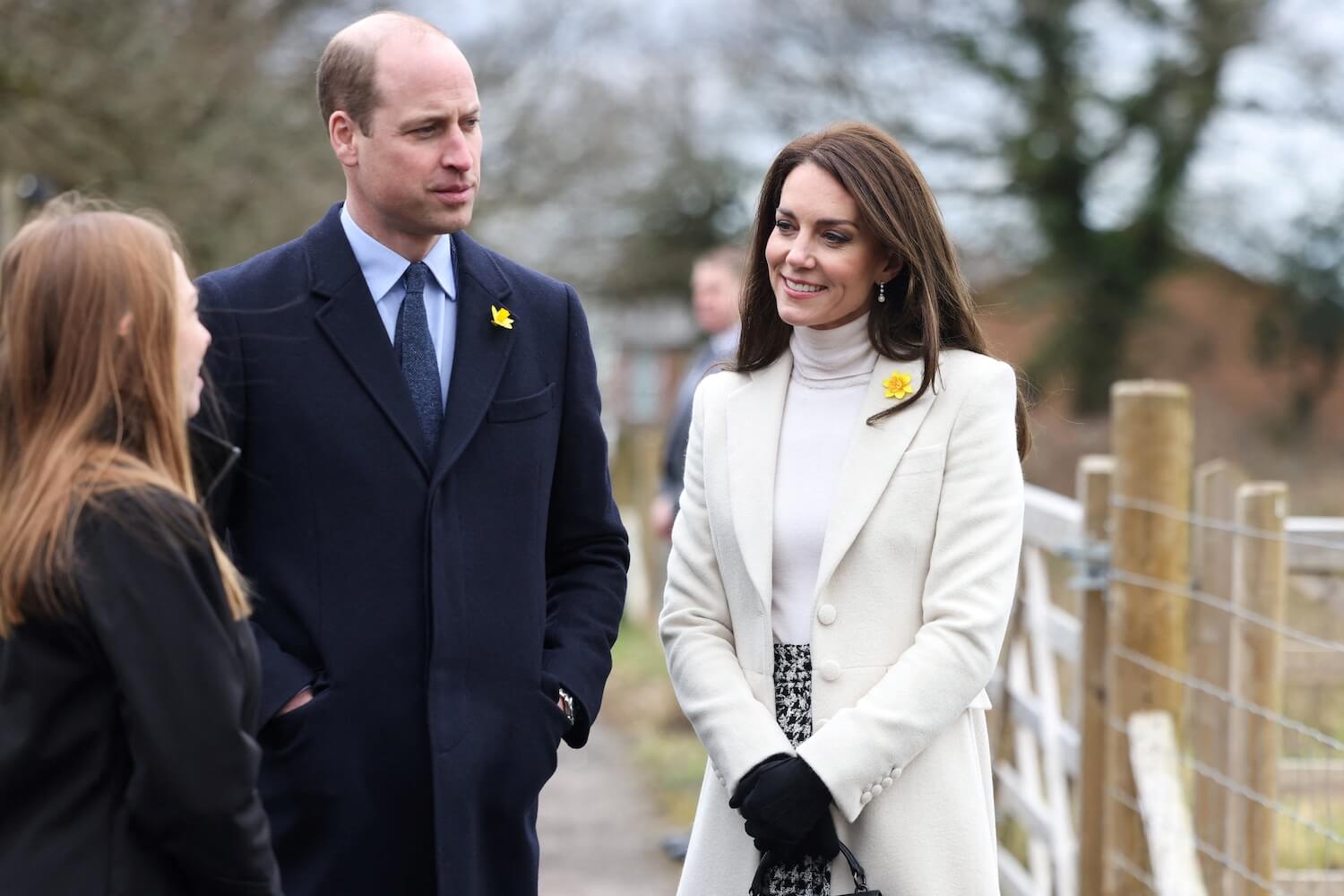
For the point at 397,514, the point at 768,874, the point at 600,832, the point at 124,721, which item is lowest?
the point at 600,832

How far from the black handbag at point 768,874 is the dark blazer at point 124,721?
108 centimetres

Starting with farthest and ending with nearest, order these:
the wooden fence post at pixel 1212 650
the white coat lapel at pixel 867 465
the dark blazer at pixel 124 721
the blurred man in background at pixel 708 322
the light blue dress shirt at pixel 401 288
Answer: the blurred man in background at pixel 708 322
the wooden fence post at pixel 1212 650
the light blue dress shirt at pixel 401 288
the white coat lapel at pixel 867 465
the dark blazer at pixel 124 721

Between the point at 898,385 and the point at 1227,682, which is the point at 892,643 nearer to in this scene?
the point at 898,385

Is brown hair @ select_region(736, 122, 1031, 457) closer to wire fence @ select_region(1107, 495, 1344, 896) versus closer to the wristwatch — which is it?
the wristwatch

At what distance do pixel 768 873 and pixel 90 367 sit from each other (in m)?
1.52

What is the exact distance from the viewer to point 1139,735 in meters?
4.55

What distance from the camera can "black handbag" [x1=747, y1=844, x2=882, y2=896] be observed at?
2.92 metres

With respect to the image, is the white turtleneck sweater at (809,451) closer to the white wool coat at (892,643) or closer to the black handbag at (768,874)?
the white wool coat at (892,643)

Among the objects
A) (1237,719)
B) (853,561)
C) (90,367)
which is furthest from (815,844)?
(1237,719)

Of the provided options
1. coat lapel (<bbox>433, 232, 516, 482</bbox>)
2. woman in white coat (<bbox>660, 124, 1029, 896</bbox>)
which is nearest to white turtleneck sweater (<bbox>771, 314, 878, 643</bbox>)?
woman in white coat (<bbox>660, 124, 1029, 896</bbox>)

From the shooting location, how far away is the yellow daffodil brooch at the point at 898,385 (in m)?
3.07

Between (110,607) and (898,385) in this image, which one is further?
(898,385)

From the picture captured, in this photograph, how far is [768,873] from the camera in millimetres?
3020

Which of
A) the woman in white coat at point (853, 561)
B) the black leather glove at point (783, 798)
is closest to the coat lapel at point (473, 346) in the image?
the woman in white coat at point (853, 561)
